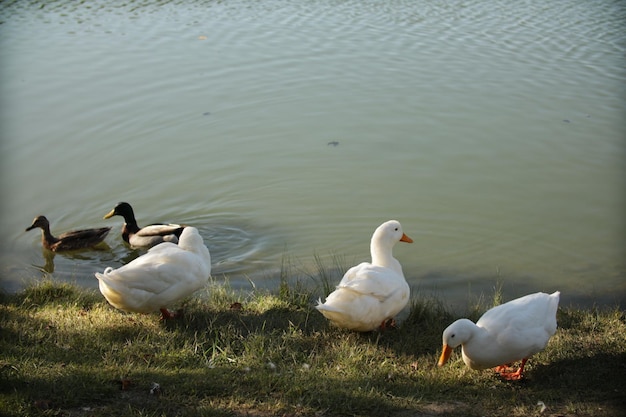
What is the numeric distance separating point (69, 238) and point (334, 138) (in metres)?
4.41

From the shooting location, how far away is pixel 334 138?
39.7 feet

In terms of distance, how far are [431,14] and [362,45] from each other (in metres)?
2.67

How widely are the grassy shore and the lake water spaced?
1.68 meters

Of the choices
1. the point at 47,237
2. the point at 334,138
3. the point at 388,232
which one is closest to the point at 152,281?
the point at 388,232

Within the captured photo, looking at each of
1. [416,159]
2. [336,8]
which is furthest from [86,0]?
[416,159]

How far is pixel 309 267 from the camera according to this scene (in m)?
9.00

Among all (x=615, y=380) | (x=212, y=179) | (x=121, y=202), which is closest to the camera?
(x=615, y=380)

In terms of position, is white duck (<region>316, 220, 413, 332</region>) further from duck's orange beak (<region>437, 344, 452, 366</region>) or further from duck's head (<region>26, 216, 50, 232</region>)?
duck's head (<region>26, 216, 50, 232</region>)

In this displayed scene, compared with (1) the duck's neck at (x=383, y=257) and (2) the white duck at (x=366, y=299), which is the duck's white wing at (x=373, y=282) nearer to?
(2) the white duck at (x=366, y=299)

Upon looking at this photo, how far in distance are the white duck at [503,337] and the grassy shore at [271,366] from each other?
0.59ft

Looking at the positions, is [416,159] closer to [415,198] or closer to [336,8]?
[415,198]

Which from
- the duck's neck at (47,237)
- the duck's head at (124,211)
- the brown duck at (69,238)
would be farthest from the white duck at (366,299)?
the duck's neck at (47,237)

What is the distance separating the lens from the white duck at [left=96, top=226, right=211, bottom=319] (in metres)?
6.54

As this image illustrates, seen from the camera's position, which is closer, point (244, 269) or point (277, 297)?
point (277, 297)
